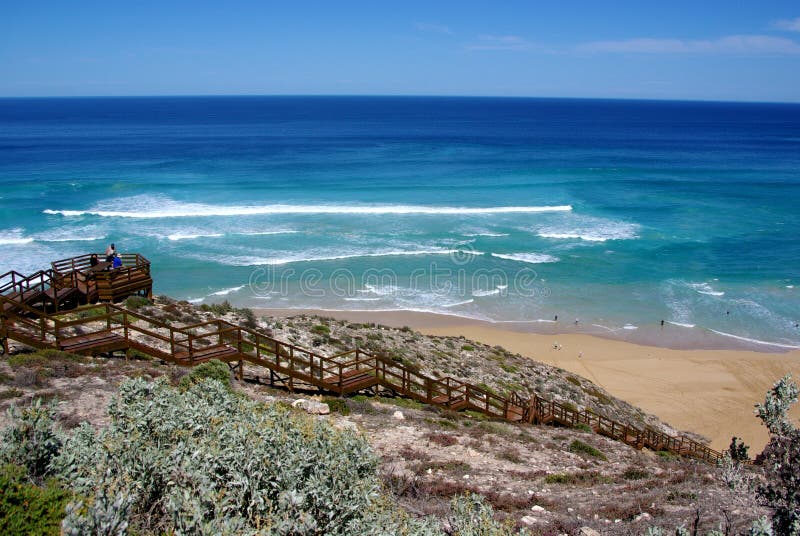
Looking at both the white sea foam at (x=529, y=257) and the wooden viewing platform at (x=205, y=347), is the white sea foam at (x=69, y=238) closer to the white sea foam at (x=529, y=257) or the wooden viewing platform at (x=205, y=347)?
the wooden viewing platform at (x=205, y=347)

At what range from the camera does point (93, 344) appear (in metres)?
14.7

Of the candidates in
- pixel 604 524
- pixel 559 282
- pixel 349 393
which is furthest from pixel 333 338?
pixel 559 282

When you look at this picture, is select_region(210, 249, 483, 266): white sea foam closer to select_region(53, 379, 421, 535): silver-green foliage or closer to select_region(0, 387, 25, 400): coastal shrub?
select_region(0, 387, 25, 400): coastal shrub

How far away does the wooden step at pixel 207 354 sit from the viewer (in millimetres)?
14875

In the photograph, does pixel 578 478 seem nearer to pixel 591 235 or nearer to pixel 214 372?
pixel 214 372

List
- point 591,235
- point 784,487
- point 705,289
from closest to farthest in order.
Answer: point 784,487 → point 705,289 → point 591,235

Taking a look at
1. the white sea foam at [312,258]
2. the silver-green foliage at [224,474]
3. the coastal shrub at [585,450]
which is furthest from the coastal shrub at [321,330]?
the white sea foam at [312,258]

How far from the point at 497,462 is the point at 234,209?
1827 inches

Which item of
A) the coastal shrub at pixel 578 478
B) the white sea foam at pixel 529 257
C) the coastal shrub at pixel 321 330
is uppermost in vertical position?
the coastal shrub at pixel 578 478

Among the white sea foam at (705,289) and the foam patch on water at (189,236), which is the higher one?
the foam patch on water at (189,236)

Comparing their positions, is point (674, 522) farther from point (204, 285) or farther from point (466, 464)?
point (204, 285)

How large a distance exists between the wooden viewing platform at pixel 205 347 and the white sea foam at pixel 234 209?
111 ft

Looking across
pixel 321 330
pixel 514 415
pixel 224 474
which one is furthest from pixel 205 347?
pixel 224 474

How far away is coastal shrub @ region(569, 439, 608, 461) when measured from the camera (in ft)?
47.8
